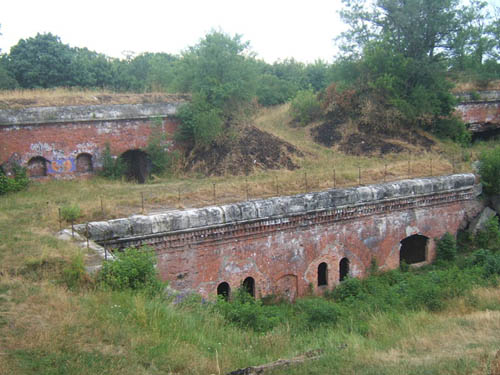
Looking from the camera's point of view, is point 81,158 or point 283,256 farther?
point 81,158

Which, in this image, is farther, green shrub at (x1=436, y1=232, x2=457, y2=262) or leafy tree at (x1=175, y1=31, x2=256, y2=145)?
leafy tree at (x1=175, y1=31, x2=256, y2=145)

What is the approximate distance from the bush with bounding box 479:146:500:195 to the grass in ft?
17.3

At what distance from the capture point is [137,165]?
17531mm

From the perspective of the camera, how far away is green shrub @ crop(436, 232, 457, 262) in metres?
12.8

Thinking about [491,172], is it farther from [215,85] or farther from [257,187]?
[215,85]

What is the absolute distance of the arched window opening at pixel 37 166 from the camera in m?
15.0

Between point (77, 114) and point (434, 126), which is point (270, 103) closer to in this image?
point (434, 126)

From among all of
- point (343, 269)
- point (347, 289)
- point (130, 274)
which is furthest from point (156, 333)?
point (343, 269)

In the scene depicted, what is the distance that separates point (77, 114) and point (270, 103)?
12612mm

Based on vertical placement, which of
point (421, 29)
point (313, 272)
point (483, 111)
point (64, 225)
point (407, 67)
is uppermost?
point (421, 29)

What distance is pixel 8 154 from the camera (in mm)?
14484

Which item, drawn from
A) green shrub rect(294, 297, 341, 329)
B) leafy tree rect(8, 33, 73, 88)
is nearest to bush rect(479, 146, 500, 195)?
green shrub rect(294, 297, 341, 329)

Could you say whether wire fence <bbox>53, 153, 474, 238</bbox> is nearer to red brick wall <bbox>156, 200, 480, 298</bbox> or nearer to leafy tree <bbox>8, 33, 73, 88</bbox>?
red brick wall <bbox>156, 200, 480, 298</bbox>

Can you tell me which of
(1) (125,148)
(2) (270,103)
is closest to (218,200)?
(1) (125,148)
